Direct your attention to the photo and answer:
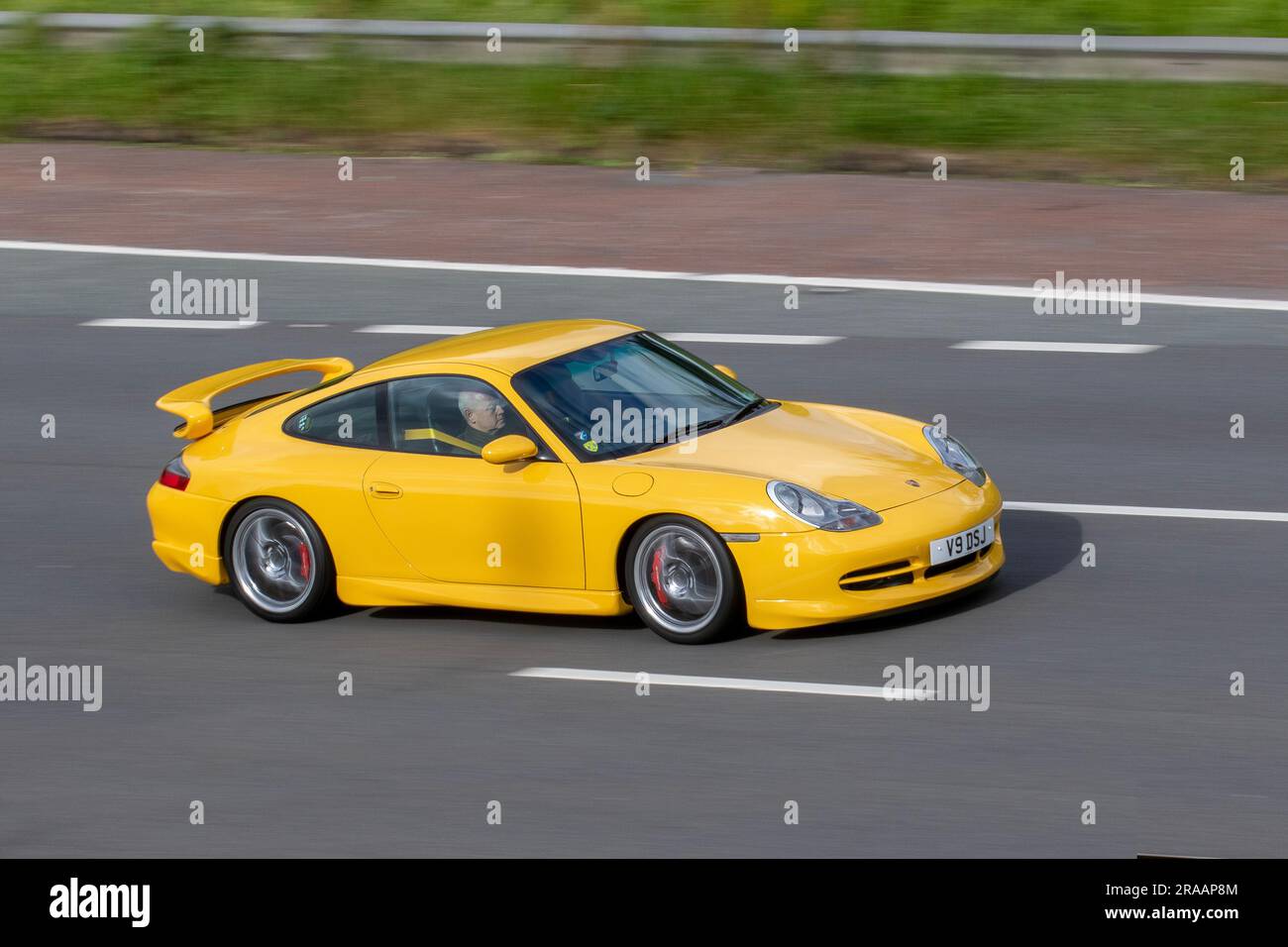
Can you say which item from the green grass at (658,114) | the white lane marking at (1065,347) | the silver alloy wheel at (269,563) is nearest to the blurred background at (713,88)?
the green grass at (658,114)

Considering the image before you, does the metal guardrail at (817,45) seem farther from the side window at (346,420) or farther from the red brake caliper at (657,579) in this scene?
the red brake caliper at (657,579)

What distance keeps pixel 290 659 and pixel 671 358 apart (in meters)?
2.37

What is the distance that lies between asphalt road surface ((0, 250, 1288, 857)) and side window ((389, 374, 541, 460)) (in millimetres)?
892

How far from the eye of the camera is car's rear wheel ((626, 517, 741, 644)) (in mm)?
8500

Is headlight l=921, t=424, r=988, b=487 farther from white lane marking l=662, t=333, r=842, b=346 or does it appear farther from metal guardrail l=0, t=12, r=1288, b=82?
metal guardrail l=0, t=12, r=1288, b=82

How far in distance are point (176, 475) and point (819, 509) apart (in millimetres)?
3365

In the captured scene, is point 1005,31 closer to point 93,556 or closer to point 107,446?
point 107,446

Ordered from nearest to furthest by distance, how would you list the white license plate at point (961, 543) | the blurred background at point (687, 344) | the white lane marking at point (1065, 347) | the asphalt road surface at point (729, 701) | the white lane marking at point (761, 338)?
the asphalt road surface at point (729, 701), the blurred background at point (687, 344), the white license plate at point (961, 543), the white lane marking at point (1065, 347), the white lane marking at point (761, 338)

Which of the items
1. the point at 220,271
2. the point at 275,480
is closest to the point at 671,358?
the point at 275,480

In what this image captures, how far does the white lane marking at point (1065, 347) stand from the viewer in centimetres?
1381

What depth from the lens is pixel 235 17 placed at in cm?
2311

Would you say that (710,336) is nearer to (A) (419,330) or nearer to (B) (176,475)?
(A) (419,330)

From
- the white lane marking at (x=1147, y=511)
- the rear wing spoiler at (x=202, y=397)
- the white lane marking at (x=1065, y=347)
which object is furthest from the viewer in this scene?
the white lane marking at (x=1065, y=347)

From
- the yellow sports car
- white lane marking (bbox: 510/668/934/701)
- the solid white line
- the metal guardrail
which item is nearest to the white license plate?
the yellow sports car
